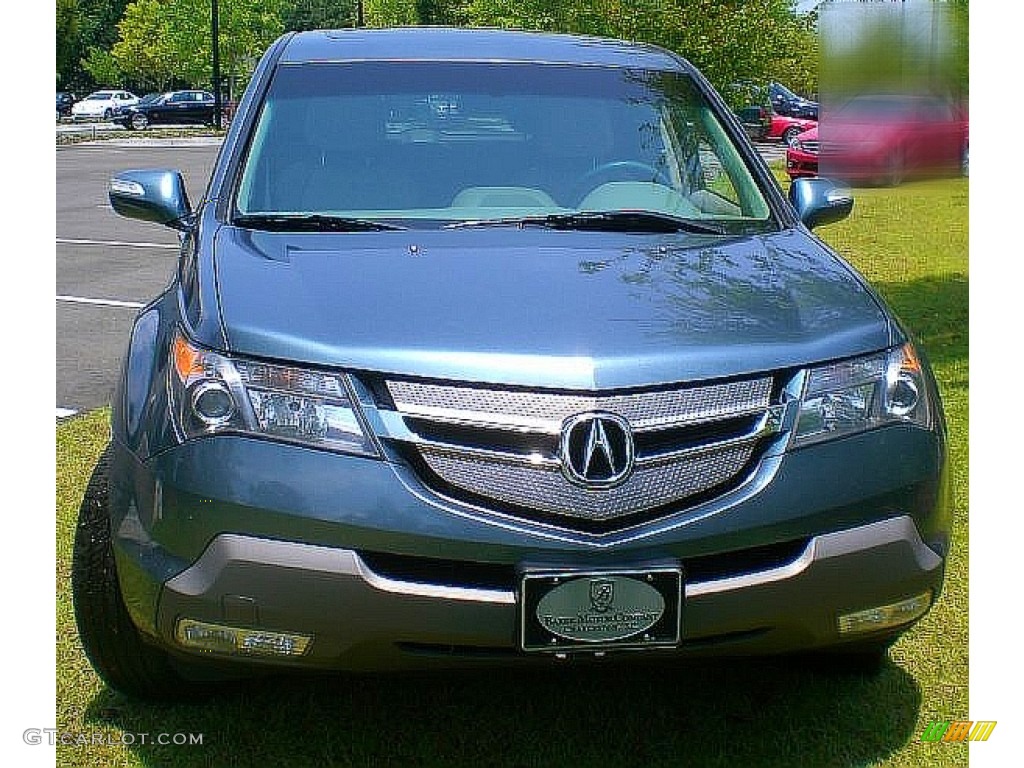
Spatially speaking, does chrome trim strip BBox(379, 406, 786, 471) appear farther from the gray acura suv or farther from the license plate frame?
the license plate frame

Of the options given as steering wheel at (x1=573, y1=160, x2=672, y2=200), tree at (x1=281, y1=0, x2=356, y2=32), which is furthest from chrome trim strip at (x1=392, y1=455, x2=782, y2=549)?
tree at (x1=281, y1=0, x2=356, y2=32)

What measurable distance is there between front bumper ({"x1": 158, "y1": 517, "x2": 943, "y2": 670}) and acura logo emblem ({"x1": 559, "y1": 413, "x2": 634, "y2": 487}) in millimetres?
267

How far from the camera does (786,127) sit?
2386cm

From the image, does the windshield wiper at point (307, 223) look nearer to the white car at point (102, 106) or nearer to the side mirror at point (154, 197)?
the side mirror at point (154, 197)

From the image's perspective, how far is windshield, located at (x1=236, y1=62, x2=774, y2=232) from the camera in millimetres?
3453

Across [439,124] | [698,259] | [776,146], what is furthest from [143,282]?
[776,146]

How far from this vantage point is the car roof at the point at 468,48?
3.92 metres

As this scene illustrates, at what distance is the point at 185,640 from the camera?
2.56m

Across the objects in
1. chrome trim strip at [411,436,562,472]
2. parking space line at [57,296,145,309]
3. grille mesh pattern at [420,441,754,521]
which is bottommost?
parking space line at [57,296,145,309]

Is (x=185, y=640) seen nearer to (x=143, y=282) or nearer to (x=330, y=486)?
(x=330, y=486)

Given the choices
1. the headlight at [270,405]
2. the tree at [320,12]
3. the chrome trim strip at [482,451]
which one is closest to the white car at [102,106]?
the tree at [320,12]
